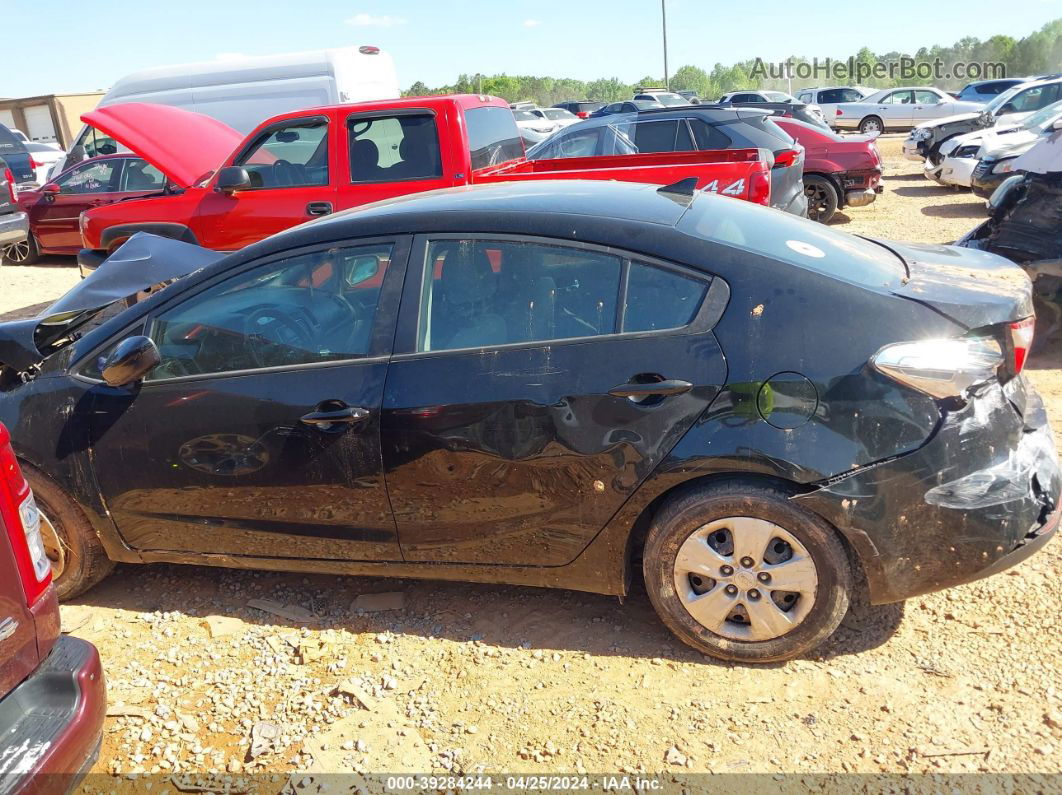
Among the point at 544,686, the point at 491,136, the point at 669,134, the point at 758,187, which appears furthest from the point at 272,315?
the point at 669,134

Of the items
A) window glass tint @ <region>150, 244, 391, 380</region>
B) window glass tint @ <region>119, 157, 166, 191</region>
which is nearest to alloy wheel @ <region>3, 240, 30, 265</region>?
window glass tint @ <region>119, 157, 166, 191</region>

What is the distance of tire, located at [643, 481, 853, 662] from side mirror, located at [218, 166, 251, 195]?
537 cm

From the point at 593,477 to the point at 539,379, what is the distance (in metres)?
0.38

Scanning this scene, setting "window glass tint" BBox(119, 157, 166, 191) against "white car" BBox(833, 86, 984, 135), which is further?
"white car" BBox(833, 86, 984, 135)

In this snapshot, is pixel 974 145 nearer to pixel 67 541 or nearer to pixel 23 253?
pixel 67 541

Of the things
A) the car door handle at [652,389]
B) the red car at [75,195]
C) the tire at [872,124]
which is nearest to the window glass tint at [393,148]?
the car door handle at [652,389]

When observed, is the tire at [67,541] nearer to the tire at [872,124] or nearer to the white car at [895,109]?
the white car at [895,109]

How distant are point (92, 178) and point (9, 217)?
117 cm

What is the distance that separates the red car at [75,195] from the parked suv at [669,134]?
5259mm

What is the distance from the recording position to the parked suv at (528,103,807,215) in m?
9.75

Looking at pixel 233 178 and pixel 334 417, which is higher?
pixel 233 178

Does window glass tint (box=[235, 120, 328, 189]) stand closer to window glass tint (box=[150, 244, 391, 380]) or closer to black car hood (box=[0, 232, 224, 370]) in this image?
black car hood (box=[0, 232, 224, 370])

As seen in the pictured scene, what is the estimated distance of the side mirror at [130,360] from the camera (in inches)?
119

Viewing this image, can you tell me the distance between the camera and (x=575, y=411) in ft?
9.18
